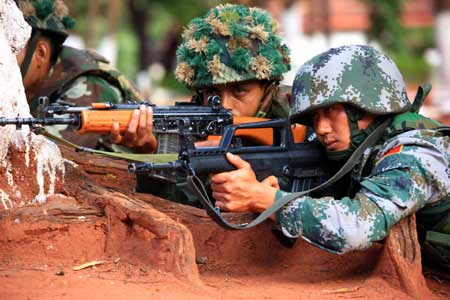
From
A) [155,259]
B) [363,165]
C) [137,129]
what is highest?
[137,129]

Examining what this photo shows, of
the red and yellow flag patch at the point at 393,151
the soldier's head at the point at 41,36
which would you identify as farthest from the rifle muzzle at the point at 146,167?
the soldier's head at the point at 41,36

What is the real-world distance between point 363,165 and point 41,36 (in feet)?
12.5

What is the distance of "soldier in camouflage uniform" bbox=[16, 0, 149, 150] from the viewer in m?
7.50

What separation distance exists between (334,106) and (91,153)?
5.71 feet

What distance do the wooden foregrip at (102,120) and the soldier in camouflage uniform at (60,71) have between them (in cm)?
235

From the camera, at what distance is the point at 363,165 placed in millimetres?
4758

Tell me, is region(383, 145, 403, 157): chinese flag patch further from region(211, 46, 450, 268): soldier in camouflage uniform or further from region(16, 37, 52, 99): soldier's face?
region(16, 37, 52, 99): soldier's face

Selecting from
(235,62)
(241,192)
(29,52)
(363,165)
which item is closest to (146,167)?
(241,192)

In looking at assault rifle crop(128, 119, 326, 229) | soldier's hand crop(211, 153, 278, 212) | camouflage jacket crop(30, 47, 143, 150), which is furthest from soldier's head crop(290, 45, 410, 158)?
camouflage jacket crop(30, 47, 143, 150)

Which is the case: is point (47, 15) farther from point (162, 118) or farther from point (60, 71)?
point (162, 118)

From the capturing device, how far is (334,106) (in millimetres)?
4770

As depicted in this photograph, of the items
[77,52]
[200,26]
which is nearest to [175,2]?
[77,52]

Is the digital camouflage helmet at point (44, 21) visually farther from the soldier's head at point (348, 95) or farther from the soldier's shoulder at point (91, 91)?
the soldier's head at point (348, 95)

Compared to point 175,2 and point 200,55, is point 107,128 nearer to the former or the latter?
point 200,55
